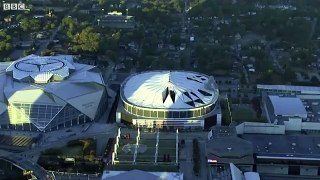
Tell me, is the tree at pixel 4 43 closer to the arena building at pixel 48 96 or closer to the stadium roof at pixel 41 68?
the stadium roof at pixel 41 68

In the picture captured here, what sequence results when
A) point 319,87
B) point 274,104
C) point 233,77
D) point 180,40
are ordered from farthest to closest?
1. point 180,40
2. point 233,77
3. point 319,87
4. point 274,104

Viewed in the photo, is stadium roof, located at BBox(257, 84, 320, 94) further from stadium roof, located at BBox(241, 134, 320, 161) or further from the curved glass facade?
the curved glass facade

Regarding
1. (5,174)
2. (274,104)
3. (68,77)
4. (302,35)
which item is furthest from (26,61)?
(302,35)

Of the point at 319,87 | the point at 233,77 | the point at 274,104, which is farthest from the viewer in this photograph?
the point at 233,77

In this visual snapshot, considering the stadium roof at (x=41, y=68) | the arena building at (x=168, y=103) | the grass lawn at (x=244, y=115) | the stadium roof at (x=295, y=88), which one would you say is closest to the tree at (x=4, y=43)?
the stadium roof at (x=41, y=68)

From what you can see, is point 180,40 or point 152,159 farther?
point 180,40

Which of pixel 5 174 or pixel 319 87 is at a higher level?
pixel 319 87

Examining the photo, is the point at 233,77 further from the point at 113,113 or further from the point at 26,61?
the point at 26,61

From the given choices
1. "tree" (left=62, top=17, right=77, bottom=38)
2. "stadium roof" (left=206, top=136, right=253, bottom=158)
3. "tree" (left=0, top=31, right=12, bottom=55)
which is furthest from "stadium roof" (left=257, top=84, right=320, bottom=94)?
"tree" (left=0, top=31, right=12, bottom=55)

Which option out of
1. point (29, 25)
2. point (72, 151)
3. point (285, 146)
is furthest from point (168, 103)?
point (29, 25)
